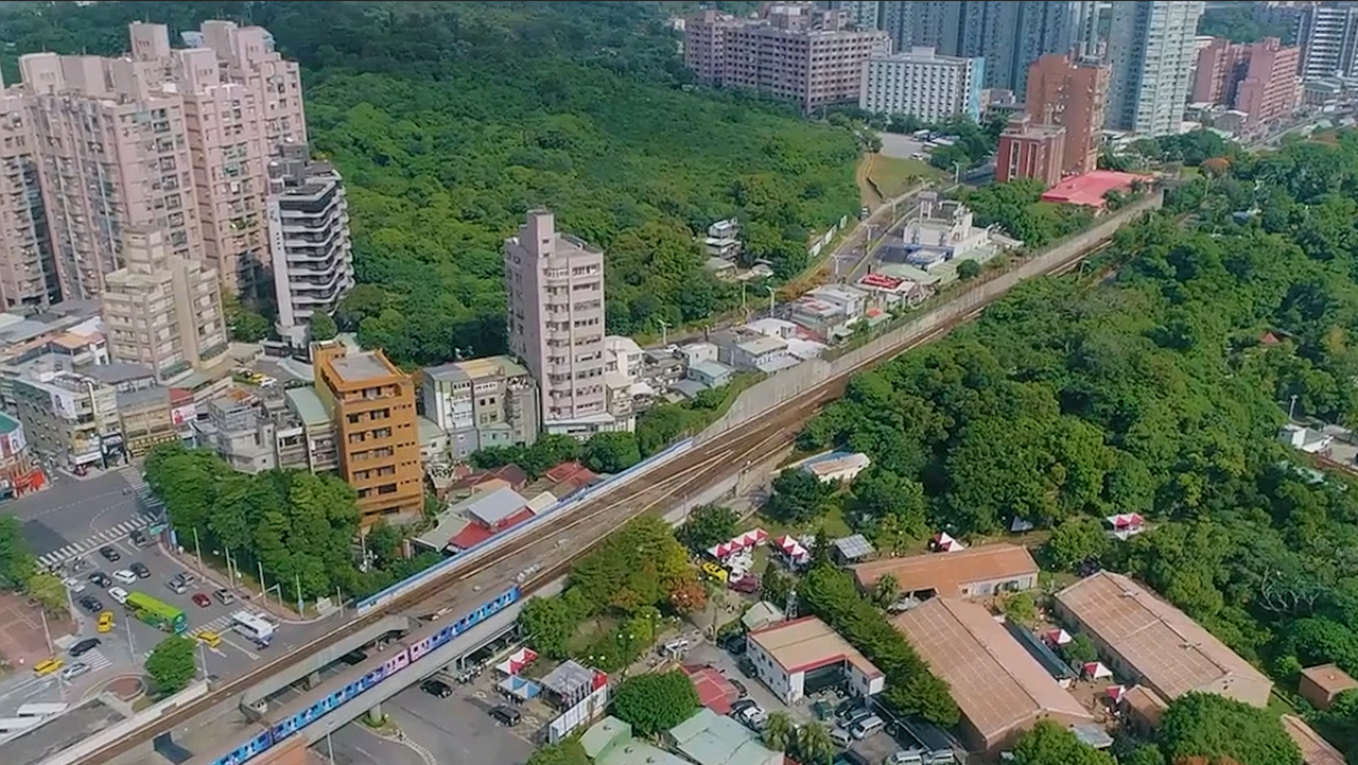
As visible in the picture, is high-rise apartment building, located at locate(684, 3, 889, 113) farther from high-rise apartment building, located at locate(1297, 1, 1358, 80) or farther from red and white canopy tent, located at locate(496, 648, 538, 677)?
red and white canopy tent, located at locate(496, 648, 538, 677)

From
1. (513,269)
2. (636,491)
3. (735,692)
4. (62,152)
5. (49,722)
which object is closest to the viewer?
(49,722)

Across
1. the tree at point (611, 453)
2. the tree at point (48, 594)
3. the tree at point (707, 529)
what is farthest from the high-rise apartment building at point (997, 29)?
the tree at point (48, 594)

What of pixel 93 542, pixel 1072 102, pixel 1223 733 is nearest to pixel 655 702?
pixel 1223 733

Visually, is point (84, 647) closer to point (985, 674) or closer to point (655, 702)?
point (655, 702)

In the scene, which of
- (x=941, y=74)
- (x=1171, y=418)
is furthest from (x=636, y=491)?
(x=941, y=74)

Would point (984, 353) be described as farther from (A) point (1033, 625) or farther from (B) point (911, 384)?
(A) point (1033, 625)

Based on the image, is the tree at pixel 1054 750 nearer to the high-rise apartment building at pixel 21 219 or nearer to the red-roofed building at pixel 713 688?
the red-roofed building at pixel 713 688

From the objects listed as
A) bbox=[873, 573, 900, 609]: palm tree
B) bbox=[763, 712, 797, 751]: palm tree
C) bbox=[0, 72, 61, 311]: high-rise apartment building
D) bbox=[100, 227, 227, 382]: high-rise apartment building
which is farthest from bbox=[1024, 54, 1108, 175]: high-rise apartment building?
bbox=[763, 712, 797, 751]: palm tree
